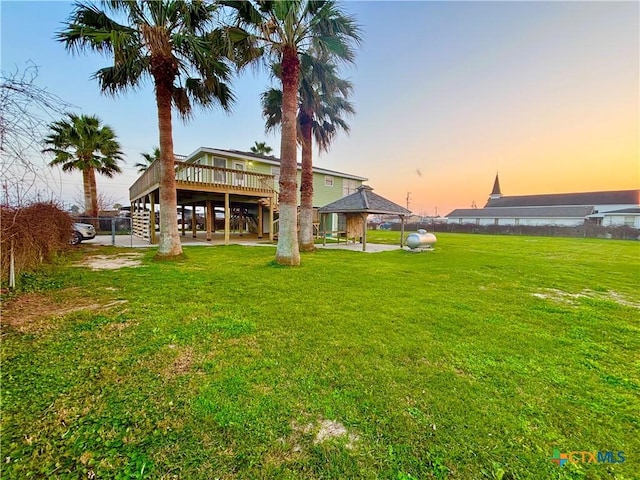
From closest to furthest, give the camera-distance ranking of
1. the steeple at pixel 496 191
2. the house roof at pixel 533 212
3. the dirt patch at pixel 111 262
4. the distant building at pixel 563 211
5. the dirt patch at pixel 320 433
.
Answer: the dirt patch at pixel 320 433 < the dirt patch at pixel 111 262 < the distant building at pixel 563 211 < the house roof at pixel 533 212 < the steeple at pixel 496 191

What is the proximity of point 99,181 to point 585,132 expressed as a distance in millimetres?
32423

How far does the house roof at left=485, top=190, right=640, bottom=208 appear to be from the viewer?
43688 millimetres

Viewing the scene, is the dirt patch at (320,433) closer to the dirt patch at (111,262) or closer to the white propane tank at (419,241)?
the dirt patch at (111,262)

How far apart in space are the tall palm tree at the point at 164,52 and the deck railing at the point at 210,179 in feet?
11.3

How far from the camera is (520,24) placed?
1009 cm

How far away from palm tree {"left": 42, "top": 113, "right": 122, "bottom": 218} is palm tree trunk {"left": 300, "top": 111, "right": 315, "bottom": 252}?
13.8 meters

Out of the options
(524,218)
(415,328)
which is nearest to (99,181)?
→ (415,328)

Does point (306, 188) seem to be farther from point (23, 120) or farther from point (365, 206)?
point (23, 120)

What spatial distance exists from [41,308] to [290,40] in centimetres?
835

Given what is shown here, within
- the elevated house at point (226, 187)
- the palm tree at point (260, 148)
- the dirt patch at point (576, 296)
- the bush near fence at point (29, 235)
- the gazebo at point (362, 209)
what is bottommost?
the dirt patch at point (576, 296)

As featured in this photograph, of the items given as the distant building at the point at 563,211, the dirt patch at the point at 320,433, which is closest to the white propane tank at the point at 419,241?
the dirt patch at the point at 320,433

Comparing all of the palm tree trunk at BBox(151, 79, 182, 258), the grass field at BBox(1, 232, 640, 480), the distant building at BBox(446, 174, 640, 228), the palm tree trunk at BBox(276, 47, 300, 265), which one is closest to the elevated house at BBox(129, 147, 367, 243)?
the palm tree trunk at BBox(151, 79, 182, 258)

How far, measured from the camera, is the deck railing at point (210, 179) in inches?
470

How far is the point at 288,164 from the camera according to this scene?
8.01 meters
